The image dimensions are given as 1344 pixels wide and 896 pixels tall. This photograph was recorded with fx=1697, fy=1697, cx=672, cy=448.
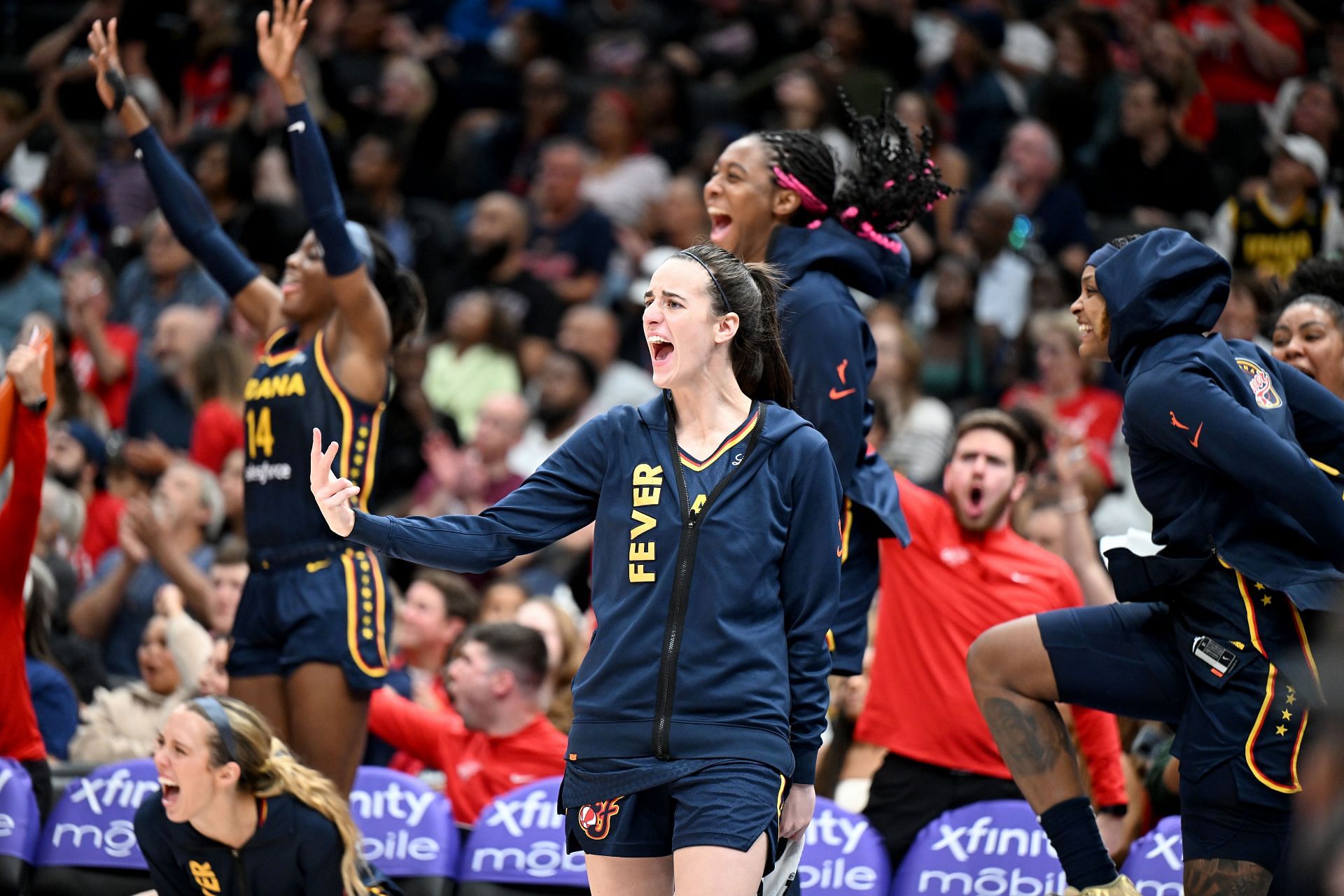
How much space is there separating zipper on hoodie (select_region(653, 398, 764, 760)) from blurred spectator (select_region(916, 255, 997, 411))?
603 centimetres

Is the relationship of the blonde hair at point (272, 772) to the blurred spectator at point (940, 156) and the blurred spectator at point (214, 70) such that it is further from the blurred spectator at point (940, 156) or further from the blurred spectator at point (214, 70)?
the blurred spectator at point (214, 70)

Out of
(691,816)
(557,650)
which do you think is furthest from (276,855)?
(557,650)

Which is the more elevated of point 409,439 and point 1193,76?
point 1193,76

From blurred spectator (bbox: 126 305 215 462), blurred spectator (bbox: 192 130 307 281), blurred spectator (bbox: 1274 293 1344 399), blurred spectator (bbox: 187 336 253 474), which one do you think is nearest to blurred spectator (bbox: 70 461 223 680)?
blurred spectator (bbox: 187 336 253 474)

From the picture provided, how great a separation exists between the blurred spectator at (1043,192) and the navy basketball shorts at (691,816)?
7063 mm

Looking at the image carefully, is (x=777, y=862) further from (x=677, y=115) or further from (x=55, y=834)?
(x=677, y=115)

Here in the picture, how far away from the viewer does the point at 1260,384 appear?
412cm

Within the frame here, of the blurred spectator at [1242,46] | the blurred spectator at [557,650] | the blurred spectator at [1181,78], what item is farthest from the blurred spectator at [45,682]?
the blurred spectator at [1242,46]

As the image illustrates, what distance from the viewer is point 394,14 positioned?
14344mm

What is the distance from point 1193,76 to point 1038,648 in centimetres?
738

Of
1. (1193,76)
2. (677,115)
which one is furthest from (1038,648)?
(677,115)

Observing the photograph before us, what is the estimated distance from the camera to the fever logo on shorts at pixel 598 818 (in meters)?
3.61

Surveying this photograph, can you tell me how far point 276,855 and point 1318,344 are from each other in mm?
3397

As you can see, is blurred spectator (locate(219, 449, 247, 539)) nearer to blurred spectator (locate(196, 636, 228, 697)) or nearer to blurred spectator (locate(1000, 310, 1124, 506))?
blurred spectator (locate(196, 636, 228, 697))
